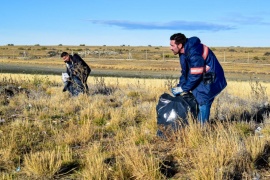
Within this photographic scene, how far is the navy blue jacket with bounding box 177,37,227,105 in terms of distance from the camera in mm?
5953

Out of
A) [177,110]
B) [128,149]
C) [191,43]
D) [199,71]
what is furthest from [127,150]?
[191,43]

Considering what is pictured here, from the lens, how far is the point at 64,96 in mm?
11703

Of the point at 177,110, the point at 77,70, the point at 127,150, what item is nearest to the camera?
the point at 127,150

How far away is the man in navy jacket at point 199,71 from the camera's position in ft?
19.6

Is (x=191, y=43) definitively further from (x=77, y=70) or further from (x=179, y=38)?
(x=77, y=70)

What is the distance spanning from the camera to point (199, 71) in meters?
5.97

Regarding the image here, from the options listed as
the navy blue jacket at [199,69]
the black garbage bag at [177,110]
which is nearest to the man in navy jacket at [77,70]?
the black garbage bag at [177,110]

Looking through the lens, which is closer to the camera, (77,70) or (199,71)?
(199,71)

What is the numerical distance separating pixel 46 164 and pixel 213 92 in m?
2.90

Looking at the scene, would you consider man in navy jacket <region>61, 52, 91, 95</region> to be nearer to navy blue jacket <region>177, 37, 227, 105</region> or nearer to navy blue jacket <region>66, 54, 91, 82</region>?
navy blue jacket <region>66, 54, 91, 82</region>

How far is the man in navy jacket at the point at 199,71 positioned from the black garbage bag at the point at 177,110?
4.7 inches

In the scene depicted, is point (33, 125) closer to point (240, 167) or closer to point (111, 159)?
point (111, 159)

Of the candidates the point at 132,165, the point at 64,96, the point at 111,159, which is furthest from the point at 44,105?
the point at 132,165

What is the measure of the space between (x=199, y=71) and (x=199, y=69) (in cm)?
3
